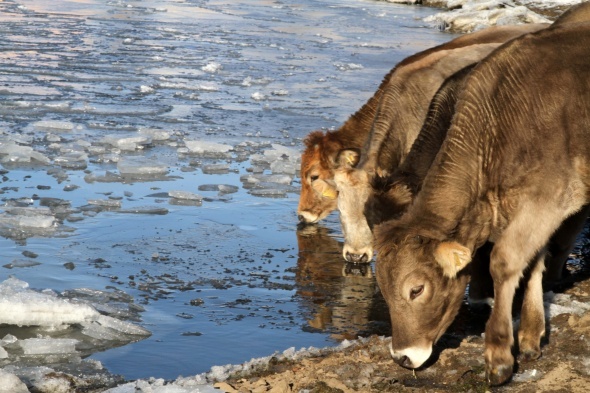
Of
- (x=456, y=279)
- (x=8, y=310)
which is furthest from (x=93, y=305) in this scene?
(x=456, y=279)

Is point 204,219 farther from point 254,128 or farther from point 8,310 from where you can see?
point 254,128

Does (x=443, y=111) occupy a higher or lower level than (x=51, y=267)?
higher

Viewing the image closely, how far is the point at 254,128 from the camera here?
13.0 meters

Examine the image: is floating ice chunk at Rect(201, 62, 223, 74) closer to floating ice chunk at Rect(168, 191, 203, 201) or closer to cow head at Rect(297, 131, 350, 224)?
floating ice chunk at Rect(168, 191, 203, 201)

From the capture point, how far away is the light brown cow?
8031 millimetres

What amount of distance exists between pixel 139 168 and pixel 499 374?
5.97m

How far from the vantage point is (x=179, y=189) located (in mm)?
10016

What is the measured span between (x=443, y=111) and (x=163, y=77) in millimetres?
10121

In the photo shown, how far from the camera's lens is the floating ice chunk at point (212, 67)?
685 inches

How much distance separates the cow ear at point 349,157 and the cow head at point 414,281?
3181mm

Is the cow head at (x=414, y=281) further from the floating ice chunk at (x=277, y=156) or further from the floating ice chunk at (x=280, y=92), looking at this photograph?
the floating ice chunk at (x=280, y=92)

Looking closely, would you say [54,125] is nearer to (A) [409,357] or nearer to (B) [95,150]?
(B) [95,150]

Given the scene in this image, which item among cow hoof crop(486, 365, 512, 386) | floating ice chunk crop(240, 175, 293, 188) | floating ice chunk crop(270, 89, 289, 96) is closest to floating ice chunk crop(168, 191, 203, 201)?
floating ice chunk crop(240, 175, 293, 188)

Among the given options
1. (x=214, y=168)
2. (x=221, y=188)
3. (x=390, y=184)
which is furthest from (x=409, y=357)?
(x=214, y=168)
